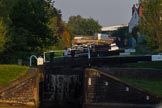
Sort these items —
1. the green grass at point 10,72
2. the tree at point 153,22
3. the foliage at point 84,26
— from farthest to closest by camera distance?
the foliage at point 84,26, the tree at point 153,22, the green grass at point 10,72

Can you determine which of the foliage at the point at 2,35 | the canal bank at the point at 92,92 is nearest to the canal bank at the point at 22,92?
the canal bank at the point at 92,92

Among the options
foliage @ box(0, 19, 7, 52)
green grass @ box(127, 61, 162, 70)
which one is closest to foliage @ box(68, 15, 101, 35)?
green grass @ box(127, 61, 162, 70)

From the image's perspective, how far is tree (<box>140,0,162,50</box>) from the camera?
3503 centimetres

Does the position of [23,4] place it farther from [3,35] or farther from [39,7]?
[3,35]

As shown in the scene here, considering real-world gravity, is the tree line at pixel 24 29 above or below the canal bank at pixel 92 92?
above

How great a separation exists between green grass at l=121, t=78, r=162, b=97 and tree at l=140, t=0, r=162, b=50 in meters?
7.82

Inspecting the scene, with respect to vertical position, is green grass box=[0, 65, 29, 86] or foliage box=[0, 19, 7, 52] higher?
foliage box=[0, 19, 7, 52]

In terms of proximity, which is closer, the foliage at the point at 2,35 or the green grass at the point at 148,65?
the foliage at the point at 2,35

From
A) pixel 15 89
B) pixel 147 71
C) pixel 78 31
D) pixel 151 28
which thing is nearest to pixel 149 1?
pixel 151 28

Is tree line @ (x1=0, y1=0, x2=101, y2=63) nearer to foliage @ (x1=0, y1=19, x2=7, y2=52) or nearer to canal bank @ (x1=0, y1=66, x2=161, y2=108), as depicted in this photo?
foliage @ (x1=0, y1=19, x2=7, y2=52)

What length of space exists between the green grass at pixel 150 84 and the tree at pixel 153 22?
7819mm

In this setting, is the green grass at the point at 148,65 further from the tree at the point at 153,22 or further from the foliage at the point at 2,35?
the foliage at the point at 2,35

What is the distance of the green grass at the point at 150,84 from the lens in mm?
23916

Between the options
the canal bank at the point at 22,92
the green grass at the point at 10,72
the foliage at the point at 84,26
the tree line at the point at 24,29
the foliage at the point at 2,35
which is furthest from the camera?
the foliage at the point at 84,26
